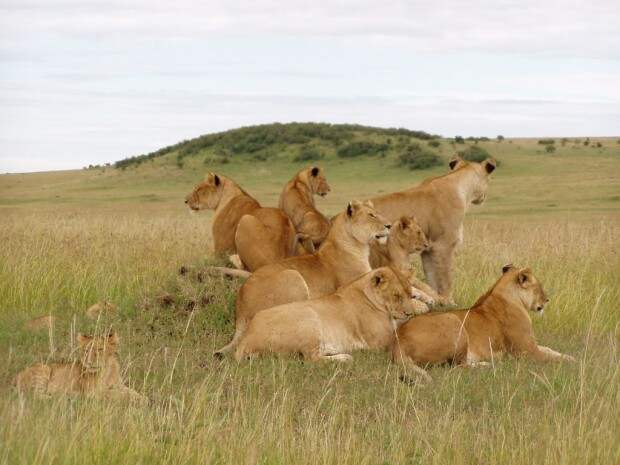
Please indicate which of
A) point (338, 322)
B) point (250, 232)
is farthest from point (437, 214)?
point (338, 322)

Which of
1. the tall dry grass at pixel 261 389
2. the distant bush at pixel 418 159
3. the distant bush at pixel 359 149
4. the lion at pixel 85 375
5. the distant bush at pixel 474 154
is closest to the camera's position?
the tall dry grass at pixel 261 389

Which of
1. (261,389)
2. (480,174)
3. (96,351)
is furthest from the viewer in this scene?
(480,174)

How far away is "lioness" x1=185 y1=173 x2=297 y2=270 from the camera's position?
10430mm

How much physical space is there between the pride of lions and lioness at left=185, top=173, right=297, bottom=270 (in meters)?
0.01

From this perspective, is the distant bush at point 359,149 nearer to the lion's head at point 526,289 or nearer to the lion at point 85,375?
the lion's head at point 526,289

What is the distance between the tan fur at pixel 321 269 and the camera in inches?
348

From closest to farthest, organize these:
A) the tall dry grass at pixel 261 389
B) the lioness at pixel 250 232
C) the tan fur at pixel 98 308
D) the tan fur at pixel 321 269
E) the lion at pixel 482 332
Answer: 1. the tall dry grass at pixel 261 389
2. the lion at pixel 482 332
3. the tan fur at pixel 321 269
4. the tan fur at pixel 98 308
5. the lioness at pixel 250 232

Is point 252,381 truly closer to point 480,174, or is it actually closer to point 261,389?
point 261,389

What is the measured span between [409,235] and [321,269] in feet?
3.64

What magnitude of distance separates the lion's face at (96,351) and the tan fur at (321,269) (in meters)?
1.97

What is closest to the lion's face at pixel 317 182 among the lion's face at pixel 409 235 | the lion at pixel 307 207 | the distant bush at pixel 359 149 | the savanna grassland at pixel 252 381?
the lion at pixel 307 207

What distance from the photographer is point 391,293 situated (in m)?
8.48

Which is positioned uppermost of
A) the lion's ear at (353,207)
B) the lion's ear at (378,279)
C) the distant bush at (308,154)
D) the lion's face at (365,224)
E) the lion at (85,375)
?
the lion's ear at (353,207)

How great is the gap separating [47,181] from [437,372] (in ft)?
186
